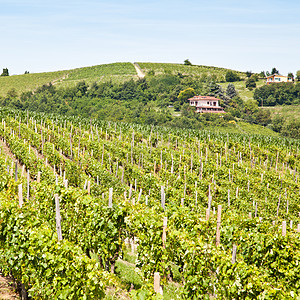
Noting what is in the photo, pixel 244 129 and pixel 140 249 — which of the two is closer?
pixel 140 249

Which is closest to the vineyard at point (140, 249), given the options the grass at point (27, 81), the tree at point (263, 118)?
the tree at point (263, 118)

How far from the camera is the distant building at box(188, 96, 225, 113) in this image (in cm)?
9780

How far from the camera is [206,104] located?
326ft

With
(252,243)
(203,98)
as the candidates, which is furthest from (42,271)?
(203,98)

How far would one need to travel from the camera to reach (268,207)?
22.3 meters

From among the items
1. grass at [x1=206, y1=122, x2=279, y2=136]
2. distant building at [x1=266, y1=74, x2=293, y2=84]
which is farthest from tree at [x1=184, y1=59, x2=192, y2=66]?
grass at [x1=206, y1=122, x2=279, y2=136]

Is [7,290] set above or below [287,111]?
below

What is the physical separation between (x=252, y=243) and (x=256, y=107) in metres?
93.9

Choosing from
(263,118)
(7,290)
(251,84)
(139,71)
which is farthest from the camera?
A: (139,71)

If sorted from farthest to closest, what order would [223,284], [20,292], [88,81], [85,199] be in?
[88,81], [85,199], [20,292], [223,284]

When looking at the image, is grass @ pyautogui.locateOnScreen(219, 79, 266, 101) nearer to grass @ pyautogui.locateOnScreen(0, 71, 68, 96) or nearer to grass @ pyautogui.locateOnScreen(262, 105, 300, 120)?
grass @ pyautogui.locateOnScreen(262, 105, 300, 120)

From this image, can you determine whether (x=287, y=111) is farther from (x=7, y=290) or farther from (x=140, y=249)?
(x=7, y=290)

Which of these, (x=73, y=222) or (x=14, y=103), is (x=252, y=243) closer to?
(x=73, y=222)

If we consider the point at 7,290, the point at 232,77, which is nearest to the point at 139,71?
the point at 232,77
